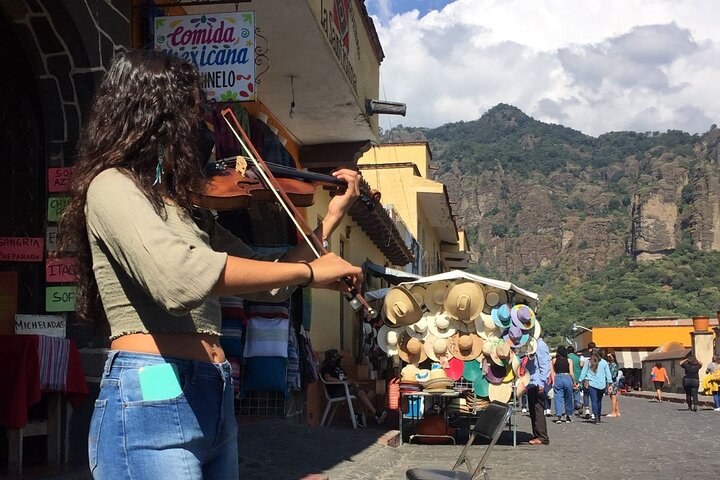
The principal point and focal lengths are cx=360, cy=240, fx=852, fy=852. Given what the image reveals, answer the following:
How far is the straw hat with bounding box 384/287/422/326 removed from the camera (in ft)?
40.1

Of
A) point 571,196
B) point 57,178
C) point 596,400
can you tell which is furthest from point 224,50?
point 571,196

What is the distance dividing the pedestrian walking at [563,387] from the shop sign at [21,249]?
1221cm

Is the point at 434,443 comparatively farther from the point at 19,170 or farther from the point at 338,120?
the point at 19,170

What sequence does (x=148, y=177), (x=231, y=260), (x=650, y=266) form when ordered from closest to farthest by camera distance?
1. (x=231, y=260)
2. (x=148, y=177)
3. (x=650, y=266)

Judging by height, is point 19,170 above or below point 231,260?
above

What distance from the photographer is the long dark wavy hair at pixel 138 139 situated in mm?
1994

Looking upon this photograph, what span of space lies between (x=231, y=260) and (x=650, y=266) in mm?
116872

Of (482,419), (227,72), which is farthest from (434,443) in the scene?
(227,72)

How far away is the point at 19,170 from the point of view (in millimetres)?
6629

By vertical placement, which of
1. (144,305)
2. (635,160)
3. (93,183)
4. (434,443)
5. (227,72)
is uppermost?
(635,160)

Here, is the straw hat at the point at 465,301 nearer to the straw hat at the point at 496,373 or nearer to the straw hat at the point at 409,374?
the straw hat at the point at 496,373

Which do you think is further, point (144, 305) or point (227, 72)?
point (227, 72)

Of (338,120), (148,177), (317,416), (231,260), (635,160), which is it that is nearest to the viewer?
(231,260)

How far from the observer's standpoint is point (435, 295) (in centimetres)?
1277
